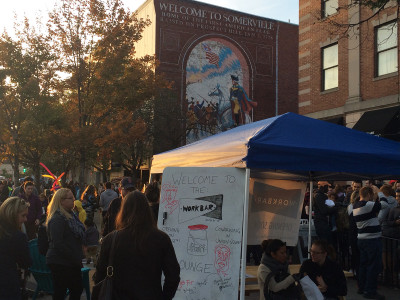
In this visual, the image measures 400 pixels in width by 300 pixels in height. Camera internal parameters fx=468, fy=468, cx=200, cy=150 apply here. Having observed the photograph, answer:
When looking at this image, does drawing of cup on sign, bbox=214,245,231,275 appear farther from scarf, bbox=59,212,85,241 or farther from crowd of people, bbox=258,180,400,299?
scarf, bbox=59,212,85,241

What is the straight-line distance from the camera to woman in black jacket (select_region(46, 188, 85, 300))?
5.27 m

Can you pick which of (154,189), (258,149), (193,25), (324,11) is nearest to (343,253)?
(154,189)

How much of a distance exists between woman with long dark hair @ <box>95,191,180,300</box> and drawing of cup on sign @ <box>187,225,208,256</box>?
2.45m

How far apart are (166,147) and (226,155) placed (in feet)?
95.2

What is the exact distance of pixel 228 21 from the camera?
138 ft

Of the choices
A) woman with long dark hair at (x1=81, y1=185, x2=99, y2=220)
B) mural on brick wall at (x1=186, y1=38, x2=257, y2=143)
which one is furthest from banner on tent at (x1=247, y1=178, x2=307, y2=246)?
mural on brick wall at (x1=186, y1=38, x2=257, y2=143)

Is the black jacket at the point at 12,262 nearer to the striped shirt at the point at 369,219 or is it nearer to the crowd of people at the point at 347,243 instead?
the crowd of people at the point at 347,243

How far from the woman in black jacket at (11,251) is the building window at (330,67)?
692 inches

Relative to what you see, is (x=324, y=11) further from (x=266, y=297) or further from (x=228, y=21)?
(x=228, y=21)

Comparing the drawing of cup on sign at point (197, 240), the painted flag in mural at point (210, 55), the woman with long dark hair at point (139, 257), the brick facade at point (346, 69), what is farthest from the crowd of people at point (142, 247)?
the painted flag in mural at point (210, 55)

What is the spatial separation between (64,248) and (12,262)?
30.6 inches

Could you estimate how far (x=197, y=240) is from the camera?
600 centimetres

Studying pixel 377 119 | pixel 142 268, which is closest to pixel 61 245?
pixel 142 268

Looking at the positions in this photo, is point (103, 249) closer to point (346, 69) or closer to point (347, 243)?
point (347, 243)
